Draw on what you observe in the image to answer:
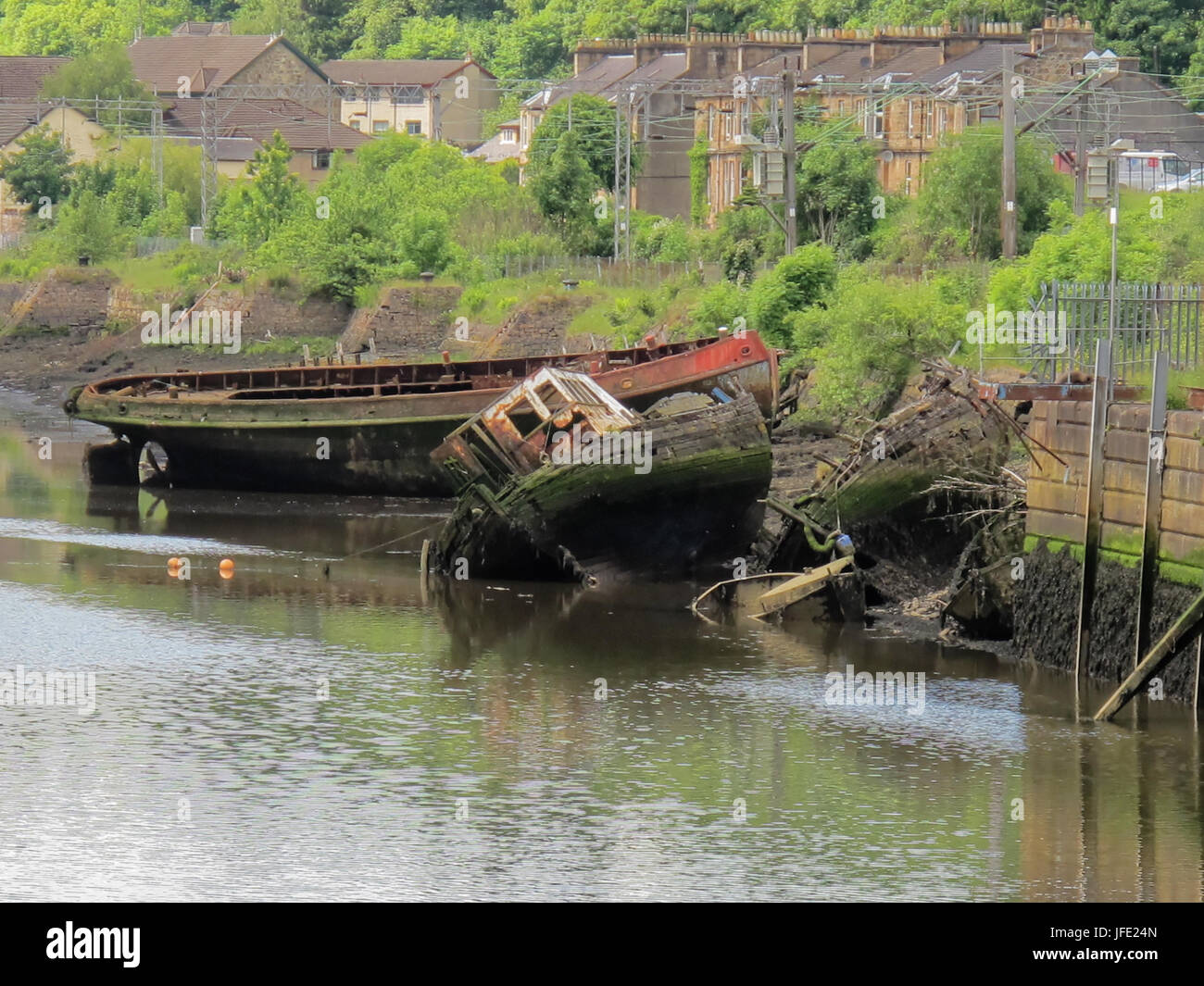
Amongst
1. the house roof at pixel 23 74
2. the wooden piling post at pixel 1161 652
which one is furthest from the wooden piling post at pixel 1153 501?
the house roof at pixel 23 74

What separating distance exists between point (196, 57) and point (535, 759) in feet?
355

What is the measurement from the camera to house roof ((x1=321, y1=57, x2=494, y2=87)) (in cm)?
12775

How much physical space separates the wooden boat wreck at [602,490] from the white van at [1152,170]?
3695 cm

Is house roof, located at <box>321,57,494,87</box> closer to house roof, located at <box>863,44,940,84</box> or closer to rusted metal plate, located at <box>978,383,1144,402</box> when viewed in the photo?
house roof, located at <box>863,44,940,84</box>

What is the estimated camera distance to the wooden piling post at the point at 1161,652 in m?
21.7

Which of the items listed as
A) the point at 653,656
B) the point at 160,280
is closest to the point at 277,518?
the point at 653,656

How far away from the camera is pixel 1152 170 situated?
71938mm

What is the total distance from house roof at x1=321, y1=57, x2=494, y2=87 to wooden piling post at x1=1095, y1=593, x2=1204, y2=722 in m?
107

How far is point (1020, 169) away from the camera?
167ft

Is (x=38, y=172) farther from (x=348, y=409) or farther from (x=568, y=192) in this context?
(x=348, y=409)

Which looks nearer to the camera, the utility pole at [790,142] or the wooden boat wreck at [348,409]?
the wooden boat wreck at [348,409]

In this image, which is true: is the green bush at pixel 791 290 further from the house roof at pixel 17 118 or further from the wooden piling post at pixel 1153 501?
the house roof at pixel 17 118

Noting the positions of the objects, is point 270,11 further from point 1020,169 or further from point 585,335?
point 1020,169

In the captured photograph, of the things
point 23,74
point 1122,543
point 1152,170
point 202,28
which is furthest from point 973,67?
point 202,28
